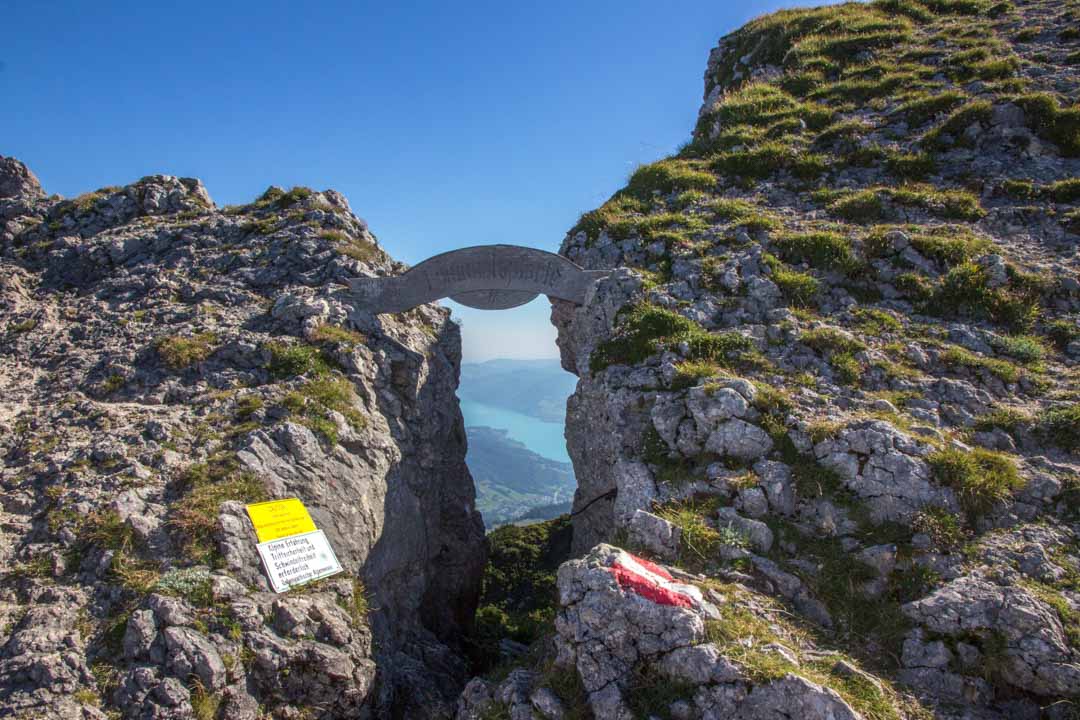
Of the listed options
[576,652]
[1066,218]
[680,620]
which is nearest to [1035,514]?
[680,620]

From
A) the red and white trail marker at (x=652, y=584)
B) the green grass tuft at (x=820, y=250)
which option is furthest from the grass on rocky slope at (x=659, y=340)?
the red and white trail marker at (x=652, y=584)

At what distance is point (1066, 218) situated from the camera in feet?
47.2

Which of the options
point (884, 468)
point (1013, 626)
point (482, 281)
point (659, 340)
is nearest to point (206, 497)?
point (482, 281)

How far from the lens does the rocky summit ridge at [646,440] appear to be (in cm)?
698

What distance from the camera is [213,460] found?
10484mm

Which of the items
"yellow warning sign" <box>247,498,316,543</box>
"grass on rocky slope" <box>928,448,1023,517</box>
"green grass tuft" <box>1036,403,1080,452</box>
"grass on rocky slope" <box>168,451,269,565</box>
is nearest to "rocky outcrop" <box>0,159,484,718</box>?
"grass on rocky slope" <box>168,451,269,565</box>

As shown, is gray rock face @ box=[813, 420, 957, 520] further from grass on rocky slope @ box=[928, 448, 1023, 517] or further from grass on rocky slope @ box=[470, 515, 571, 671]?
grass on rocky slope @ box=[470, 515, 571, 671]

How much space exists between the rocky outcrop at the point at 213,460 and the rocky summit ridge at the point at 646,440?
0.07 metres

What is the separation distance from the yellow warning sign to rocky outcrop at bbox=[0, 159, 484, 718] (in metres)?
0.24

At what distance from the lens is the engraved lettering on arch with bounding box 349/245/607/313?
1559 cm

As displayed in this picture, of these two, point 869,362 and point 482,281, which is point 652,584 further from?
point 482,281

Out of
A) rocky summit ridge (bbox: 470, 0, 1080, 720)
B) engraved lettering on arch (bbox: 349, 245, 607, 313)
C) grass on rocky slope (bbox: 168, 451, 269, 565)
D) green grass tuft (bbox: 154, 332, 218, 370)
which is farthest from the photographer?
engraved lettering on arch (bbox: 349, 245, 607, 313)

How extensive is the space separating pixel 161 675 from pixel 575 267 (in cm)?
1265

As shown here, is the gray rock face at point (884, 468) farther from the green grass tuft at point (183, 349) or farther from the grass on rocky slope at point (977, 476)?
the green grass tuft at point (183, 349)
